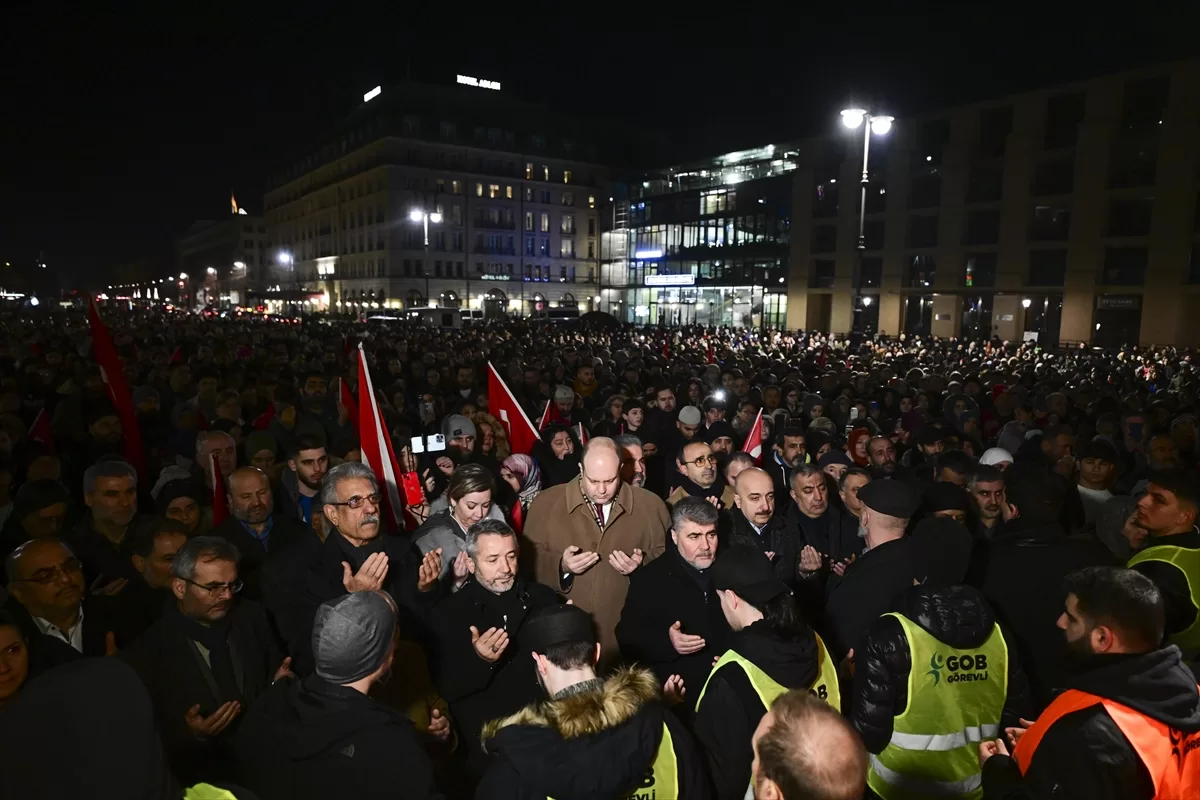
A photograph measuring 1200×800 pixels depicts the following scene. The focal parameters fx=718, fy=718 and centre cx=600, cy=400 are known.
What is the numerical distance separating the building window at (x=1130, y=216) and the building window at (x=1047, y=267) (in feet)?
8.73

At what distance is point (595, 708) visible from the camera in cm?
238

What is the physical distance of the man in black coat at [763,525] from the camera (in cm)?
495

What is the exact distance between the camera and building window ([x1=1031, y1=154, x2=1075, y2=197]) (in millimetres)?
40750

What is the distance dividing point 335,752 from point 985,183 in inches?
2003

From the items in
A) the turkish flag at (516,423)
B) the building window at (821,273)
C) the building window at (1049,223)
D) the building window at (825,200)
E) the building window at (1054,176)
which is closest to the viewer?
the turkish flag at (516,423)

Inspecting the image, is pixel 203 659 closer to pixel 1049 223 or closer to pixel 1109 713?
pixel 1109 713

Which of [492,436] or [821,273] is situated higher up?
[821,273]

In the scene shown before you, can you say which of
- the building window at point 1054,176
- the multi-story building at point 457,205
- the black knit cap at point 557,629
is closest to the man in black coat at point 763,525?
the black knit cap at point 557,629

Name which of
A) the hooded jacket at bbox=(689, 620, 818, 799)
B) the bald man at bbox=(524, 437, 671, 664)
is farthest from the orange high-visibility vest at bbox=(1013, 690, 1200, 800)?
the bald man at bbox=(524, 437, 671, 664)

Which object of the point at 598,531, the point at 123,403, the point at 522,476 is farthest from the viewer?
the point at 123,403

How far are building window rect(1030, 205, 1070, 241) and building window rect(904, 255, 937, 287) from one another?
5879 mm

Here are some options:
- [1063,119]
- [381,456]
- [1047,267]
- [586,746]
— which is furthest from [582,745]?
[1063,119]

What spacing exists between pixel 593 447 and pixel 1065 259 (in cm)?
4555

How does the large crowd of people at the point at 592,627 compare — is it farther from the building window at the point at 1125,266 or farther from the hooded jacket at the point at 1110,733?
the building window at the point at 1125,266
